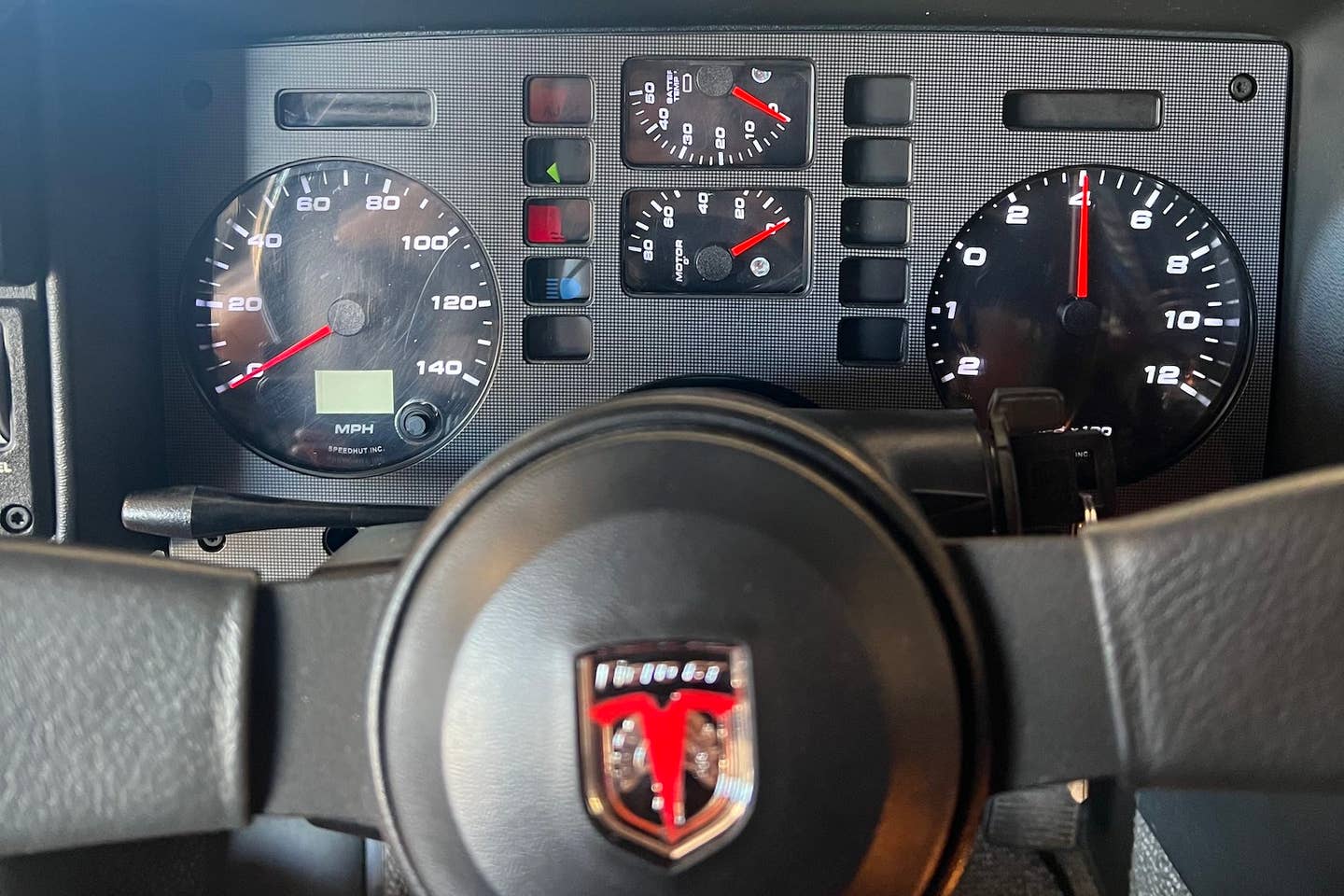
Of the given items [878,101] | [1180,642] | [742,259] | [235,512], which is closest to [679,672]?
[1180,642]

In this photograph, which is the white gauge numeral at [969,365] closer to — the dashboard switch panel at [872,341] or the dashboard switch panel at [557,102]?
the dashboard switch panel at [872,341]

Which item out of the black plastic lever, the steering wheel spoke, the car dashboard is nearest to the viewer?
the steering wheel spoke

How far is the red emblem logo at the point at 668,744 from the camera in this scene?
55cm

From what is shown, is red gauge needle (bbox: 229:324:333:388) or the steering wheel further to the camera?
red gauge needle (bbox: 229:324:333:388)

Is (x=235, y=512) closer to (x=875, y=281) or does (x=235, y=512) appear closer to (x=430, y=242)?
(x=430, y=242)

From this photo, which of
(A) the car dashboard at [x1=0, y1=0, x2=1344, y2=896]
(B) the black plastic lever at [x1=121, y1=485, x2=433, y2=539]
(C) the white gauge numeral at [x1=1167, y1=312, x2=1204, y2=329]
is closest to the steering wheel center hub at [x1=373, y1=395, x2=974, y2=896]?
(B) the black plastic lever at [x1=121, y1=485, x2=433, y2=539]

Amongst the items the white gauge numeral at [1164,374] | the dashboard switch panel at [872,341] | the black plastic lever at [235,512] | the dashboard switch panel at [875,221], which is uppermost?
the dashboard switch panel at [875,221]

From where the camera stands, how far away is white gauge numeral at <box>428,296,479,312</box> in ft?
5.57

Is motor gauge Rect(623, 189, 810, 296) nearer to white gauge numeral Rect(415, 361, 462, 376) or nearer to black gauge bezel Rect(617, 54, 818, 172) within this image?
black gauge bezel Rect(617, 54, 818, 172)

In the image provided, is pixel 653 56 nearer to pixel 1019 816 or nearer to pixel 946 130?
pixel 946 130

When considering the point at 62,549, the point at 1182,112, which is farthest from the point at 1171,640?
the point at 1182,112

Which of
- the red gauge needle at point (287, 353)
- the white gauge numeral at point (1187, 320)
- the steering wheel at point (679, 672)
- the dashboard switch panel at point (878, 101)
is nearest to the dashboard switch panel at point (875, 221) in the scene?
the dashboard switch panel at point (878, 101)

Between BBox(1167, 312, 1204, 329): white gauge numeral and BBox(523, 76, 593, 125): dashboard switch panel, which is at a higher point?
BBox(523, 76, 593, 125): dashboard switch panel

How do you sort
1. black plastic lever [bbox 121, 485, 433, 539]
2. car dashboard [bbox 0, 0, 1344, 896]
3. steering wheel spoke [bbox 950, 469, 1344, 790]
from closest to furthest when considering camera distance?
steering wheel spoke [bbox 950, 469, 1344, 790]
black plastic lever [bbox 121, 485, 433, 539]
car dashboard [bbox 0, 0, 1344, 896]
